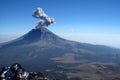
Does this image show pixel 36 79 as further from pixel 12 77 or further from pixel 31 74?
pixel 12 77

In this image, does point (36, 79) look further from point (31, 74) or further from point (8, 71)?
point (8, 71)

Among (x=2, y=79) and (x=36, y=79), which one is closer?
(x=2, y=79)

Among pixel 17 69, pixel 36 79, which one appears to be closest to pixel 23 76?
pixel 17 69

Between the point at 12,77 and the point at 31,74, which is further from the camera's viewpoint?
the point at 31,74

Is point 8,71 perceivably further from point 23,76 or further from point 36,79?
point 36,79

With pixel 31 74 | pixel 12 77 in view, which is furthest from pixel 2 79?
pixel 31 74

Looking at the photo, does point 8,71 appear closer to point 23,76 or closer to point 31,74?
point 23,76
